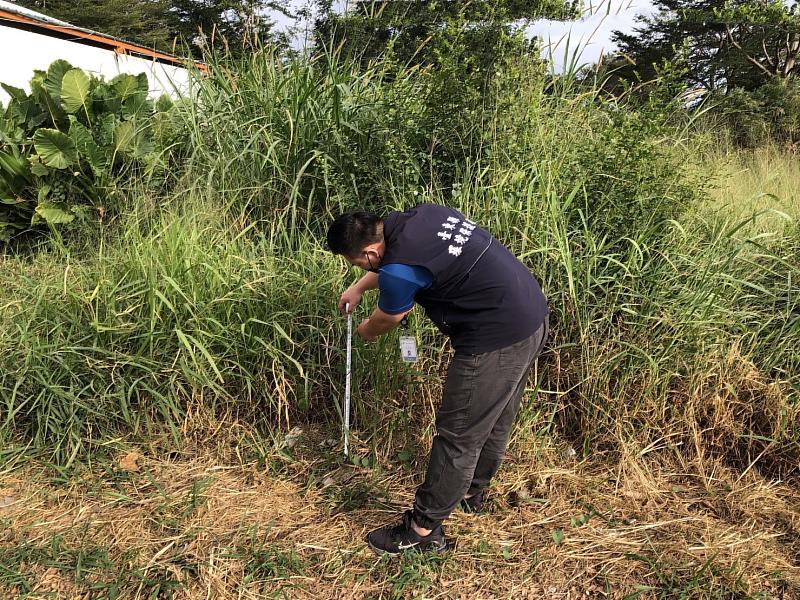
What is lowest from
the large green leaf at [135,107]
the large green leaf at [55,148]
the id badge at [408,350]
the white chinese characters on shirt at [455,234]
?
the id badge at [408,350]

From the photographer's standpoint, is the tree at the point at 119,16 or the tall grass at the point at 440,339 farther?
the tree at the point at 119,16

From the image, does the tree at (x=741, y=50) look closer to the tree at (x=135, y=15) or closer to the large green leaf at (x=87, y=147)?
the large green leaf at (x=87, y=147)

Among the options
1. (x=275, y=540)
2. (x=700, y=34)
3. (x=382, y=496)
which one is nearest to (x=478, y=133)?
(x=382, y=496)

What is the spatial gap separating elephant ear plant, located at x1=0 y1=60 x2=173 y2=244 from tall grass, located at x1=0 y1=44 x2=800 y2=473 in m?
0.65

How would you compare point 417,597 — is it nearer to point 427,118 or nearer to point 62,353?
point 62,353

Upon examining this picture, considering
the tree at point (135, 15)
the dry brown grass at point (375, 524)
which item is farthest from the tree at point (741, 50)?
the tree at point (135, 15)

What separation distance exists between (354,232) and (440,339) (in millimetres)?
1079

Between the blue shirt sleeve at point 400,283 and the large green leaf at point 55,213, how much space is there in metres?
2.95

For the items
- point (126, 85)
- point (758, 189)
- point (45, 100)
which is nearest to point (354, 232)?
point (126, 85)

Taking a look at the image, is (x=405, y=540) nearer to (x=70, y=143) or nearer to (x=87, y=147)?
(x=87, y=147)

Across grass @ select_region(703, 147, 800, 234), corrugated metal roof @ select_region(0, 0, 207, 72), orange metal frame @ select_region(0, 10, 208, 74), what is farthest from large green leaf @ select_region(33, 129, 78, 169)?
grass @ select_region(703, 147, 800, 234)

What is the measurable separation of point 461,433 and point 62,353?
81.7 inches

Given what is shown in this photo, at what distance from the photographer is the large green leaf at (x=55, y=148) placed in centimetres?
376

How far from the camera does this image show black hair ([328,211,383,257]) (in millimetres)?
2049
